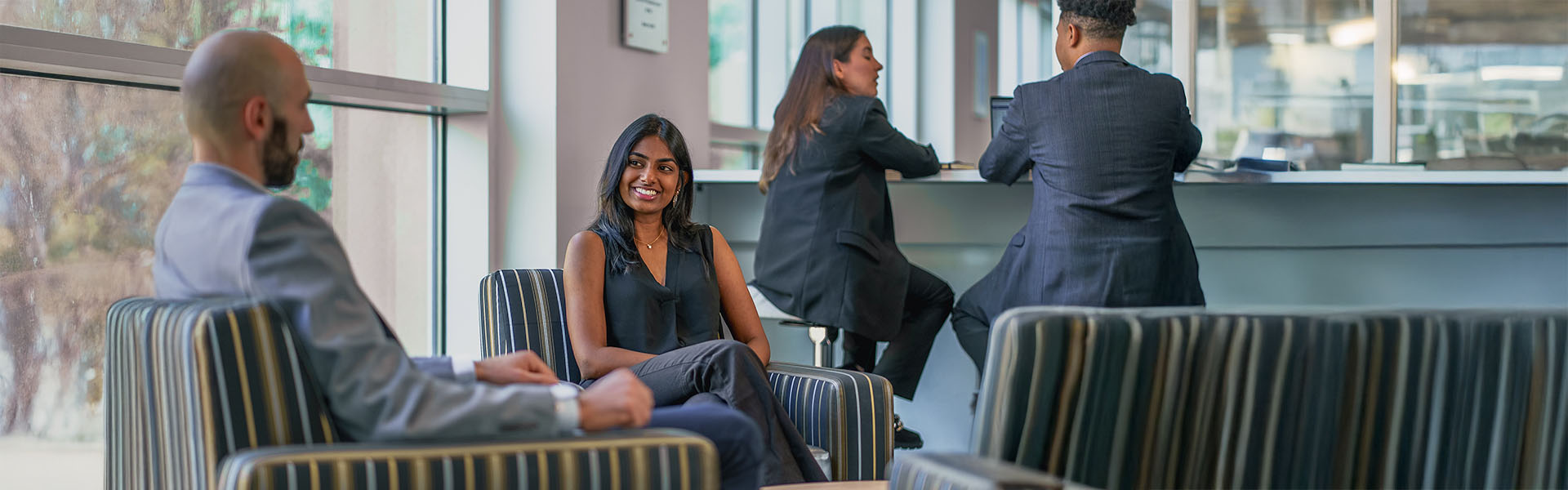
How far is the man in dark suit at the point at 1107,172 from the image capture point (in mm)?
2695

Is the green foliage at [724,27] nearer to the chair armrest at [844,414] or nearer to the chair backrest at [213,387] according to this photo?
the chair armrest at [844,414]

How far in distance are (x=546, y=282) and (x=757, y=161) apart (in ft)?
9.57

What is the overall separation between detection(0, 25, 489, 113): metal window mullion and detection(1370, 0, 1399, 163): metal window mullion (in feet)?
10.1

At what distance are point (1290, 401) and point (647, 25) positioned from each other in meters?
2.66

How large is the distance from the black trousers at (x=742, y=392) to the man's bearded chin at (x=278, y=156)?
2.93 ft

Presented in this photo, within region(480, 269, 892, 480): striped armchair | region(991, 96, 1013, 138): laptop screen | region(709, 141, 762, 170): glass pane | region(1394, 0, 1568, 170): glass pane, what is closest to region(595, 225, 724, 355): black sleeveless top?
region(480, 269, 892, 480): striped armchair

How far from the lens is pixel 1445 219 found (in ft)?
12.1

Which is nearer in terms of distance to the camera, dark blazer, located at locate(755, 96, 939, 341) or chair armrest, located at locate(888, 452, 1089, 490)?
chair armrest, located at locate(888, 452, 1089, 490)

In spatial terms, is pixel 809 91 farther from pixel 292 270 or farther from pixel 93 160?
pixel 292 270

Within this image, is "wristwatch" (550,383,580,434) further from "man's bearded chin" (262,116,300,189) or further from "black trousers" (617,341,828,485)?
"black trousers" (617,341,828,485)

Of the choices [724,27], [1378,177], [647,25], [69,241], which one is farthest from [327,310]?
[724,27]

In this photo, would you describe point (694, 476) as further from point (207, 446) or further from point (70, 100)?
point (70, 100)

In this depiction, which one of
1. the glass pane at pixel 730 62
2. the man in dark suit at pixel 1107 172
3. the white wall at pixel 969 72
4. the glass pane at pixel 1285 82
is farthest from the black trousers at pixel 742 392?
the white wall at pixel 969 72

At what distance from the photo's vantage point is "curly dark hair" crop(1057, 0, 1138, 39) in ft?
8.93
